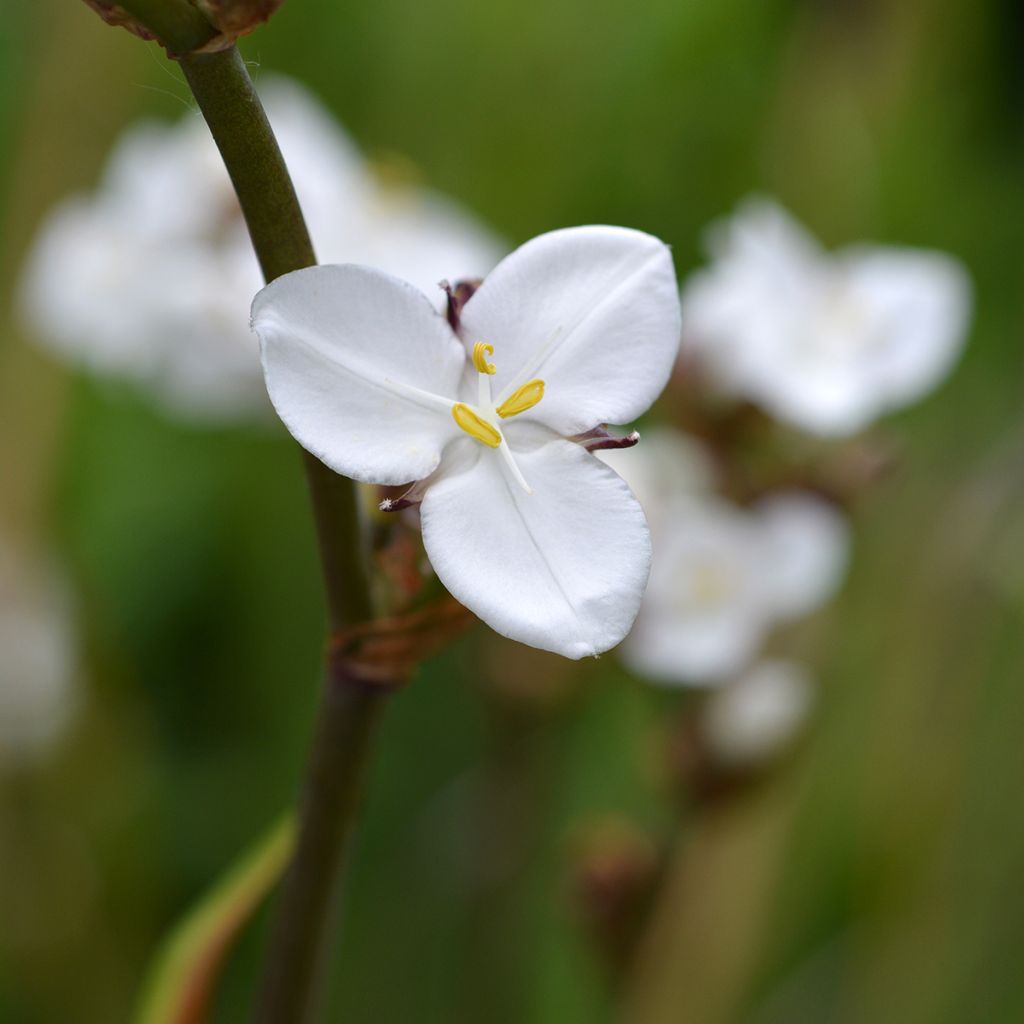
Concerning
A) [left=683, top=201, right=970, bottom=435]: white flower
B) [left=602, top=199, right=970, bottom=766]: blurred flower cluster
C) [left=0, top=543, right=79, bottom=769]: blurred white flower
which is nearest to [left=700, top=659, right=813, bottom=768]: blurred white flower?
[left=602, top=199, right=970, bottom=766]: blurred flower cluster

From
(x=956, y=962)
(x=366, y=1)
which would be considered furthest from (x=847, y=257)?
(x=366, y=1)

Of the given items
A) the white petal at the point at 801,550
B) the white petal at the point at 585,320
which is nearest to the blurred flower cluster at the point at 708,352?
the white petal at the point at 801,550

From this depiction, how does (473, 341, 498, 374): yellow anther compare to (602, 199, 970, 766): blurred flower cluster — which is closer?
(473, 341, 498, 374): yellow anther

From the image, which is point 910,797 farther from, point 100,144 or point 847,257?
point 100,144

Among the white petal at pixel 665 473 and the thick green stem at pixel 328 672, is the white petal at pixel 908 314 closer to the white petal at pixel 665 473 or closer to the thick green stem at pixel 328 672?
the white petal at pixel 665 473

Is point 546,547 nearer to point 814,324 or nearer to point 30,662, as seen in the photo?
point 814,324

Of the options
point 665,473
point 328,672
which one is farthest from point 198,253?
point 328,672

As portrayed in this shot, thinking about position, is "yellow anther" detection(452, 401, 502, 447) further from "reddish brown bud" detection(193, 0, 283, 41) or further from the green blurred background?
the green blurred background
